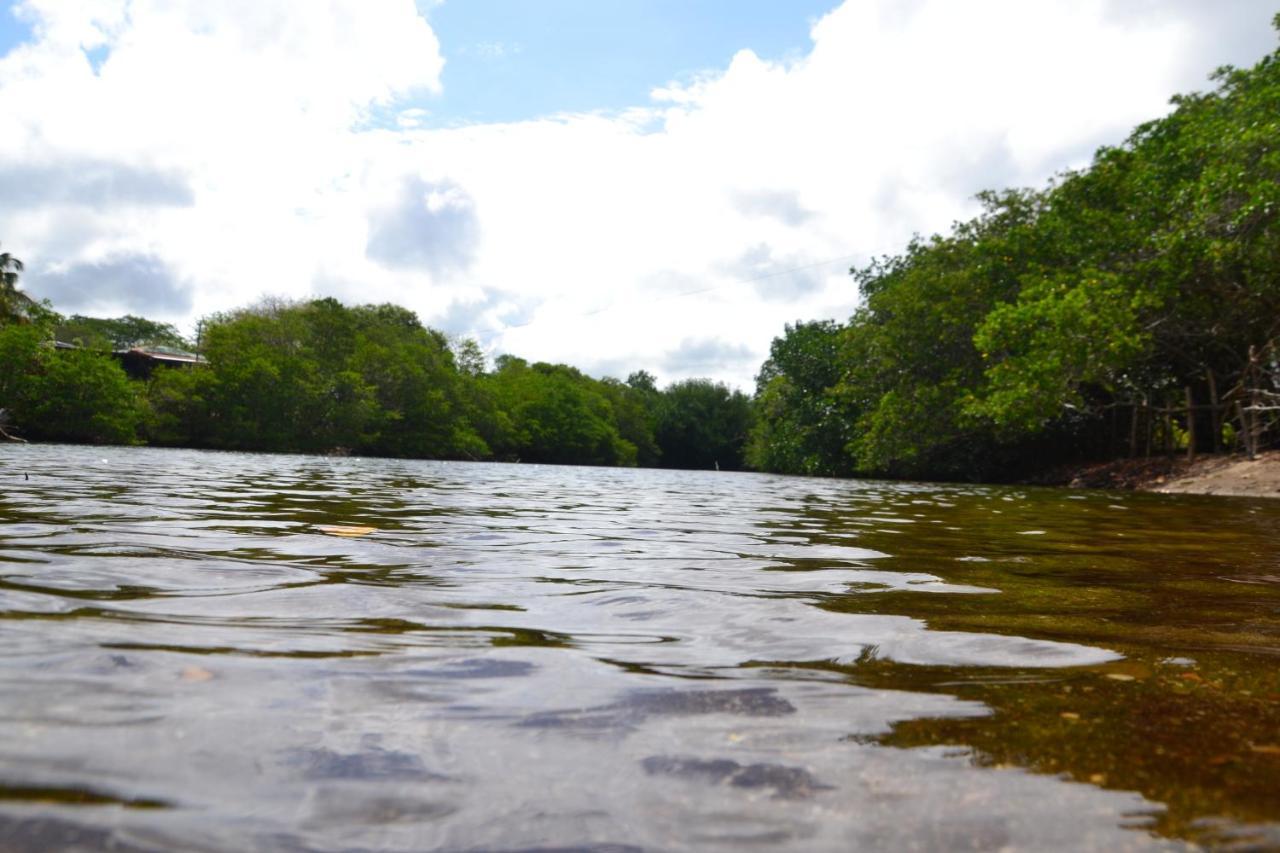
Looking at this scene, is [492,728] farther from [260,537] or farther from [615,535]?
[615,535]

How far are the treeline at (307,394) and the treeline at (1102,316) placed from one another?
99.7ft

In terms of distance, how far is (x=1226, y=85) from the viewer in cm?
2155

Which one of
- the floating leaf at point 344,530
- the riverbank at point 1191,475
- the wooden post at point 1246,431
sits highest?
the wooden post at point 1246,431

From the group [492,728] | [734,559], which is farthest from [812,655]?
[734,559]

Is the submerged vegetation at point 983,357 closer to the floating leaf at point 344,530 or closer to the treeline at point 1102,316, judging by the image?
the treeline at point 1102,316

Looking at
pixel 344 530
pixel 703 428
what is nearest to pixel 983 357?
pixel 344 530

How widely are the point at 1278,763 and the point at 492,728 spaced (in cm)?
133

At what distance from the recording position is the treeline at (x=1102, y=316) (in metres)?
19.3

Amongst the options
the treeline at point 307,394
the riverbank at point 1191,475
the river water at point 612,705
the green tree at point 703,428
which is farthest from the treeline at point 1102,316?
the green tree at point 703,428

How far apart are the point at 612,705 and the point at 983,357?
26.8 meters

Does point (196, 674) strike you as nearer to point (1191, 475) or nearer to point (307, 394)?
point (1191, 475)

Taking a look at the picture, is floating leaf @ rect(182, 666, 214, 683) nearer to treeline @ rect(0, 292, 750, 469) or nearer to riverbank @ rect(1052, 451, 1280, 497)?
riverbank @ rect(1052, 451, 1280, 497)

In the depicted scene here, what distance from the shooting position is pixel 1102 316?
19766 mm

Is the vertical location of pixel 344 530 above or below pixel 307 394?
below
